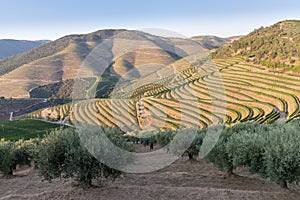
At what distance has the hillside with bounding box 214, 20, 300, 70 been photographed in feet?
315

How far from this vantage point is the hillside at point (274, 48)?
9612cm

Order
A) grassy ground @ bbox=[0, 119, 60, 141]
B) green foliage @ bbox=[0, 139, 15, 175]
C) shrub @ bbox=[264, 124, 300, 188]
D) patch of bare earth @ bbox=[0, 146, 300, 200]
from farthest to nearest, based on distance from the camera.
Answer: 1. grassy ground @ bbox=[0, 119, 60, 141]
2. green foliage @ bbox=[0, 139, 15, 175]
3. patch of bare earth @ bbox=[0, 146, 300, 200]
4. shrub @ bbox=[264, 124, 300, 188]

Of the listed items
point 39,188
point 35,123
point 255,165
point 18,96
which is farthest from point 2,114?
point 255,165

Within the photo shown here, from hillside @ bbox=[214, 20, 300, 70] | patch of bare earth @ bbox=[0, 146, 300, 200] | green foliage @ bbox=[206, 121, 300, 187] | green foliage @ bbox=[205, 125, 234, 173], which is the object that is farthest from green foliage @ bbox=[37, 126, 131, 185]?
hillside @ bbox=[214, 20, 300, 70]

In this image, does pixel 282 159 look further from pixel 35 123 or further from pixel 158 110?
pixel 35 123

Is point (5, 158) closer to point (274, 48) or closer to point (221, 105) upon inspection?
point (221, 105)

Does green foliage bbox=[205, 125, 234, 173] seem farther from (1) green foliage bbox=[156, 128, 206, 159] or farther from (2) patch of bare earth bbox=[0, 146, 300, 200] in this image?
(1) green foliage bbox=[156, 128, 206, 159]

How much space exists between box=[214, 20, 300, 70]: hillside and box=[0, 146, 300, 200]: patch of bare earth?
73.8 m

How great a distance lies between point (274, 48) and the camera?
11300 cm

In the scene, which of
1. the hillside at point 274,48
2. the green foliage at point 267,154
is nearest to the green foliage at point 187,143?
the green foliage at point 267,154

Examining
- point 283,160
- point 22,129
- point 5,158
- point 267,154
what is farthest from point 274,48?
point 5,158

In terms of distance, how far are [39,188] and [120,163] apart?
8467mm

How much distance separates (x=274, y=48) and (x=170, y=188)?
113 metres

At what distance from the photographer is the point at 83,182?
15.4m
